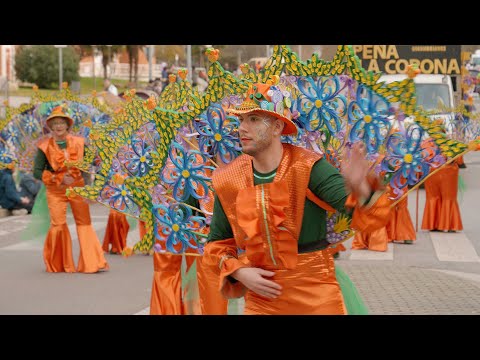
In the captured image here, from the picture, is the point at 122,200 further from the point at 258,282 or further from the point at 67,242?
the point at 67,242

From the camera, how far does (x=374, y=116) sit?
6289mm

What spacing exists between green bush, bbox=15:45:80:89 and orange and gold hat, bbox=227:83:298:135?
44.2m

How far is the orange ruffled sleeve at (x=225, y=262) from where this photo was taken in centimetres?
504

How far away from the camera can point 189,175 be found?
22.1ft

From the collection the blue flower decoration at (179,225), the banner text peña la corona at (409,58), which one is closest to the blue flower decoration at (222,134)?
the blue flower decoration at (179,225)

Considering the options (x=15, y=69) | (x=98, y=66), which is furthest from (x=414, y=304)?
(x=98, y=66)

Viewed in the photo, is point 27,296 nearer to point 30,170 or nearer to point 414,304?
point 414,304

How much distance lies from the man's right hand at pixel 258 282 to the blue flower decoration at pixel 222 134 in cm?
166

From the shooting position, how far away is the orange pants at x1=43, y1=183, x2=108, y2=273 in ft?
41.0

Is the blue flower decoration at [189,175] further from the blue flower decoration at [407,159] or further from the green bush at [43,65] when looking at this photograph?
the green bush at [43,65]

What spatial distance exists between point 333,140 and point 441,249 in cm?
808

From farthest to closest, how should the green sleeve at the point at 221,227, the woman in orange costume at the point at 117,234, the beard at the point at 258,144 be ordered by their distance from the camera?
the woman in orange costume at the point at 117,234, the green sleeve at the point at 221,227, the beard at the point at 258,144

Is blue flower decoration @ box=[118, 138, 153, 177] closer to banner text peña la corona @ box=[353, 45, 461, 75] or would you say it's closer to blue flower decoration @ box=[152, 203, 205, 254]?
blue flower decoration @ box=[152, 203, 205, 254]

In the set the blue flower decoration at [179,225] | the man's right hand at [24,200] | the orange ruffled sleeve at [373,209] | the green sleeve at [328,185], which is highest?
the green sleeve at [328,185]
